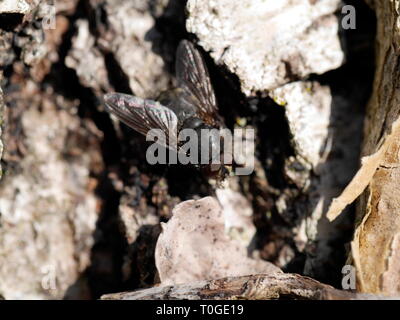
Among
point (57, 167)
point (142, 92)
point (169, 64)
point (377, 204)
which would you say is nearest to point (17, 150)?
point (57, 167)

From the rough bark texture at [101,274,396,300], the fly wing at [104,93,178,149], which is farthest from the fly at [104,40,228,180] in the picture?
the rough bark texture at [101,274,396,300]

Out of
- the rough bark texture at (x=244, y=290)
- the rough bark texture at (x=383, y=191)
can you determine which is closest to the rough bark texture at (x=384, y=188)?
the rough bark texture at (x=383, y=191)

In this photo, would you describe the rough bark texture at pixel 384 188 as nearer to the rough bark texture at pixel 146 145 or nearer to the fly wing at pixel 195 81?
the rough bark texture at pixel 146 145

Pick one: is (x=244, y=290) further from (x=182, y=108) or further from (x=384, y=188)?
(x=182, y=108)

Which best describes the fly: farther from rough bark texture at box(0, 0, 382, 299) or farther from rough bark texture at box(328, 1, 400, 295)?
rough bark texture at box(328, 1, 400, 295)

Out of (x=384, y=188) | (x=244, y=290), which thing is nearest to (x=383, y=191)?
(x=384, y=188)

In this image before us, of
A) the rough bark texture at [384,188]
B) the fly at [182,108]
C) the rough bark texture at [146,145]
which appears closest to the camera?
the rough bark texture at [384,188]
